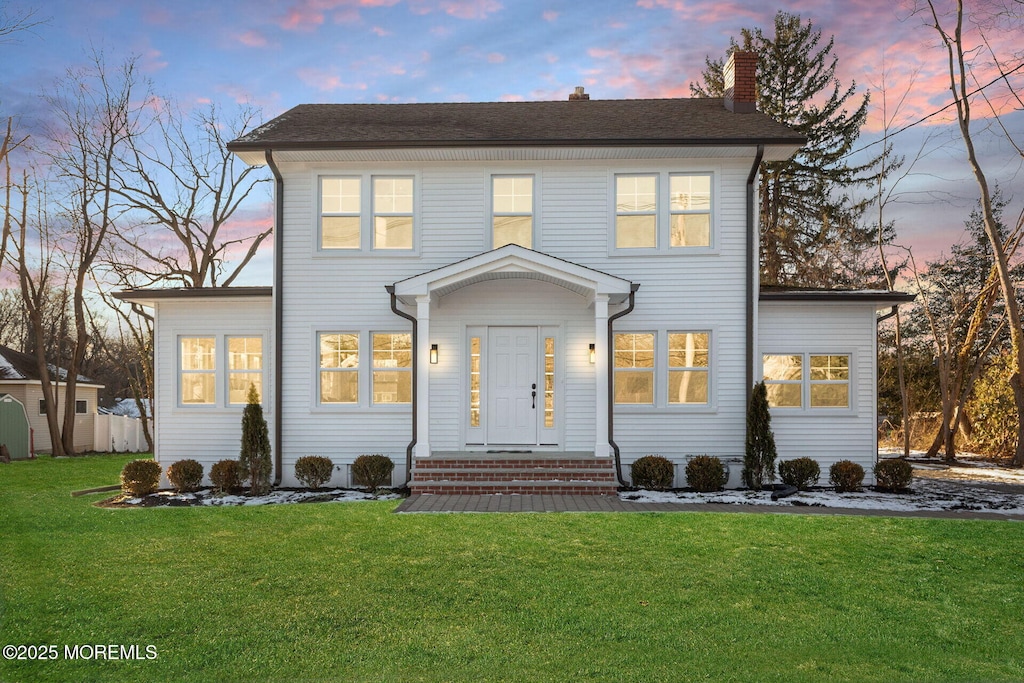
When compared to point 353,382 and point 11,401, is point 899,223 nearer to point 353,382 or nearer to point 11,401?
point 353,382

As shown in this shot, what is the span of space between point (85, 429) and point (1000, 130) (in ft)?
99.0

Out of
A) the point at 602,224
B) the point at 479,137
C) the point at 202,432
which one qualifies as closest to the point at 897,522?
the point at 602,224

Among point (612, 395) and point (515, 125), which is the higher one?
point (515, 125)

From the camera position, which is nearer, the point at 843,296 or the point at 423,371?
the point at 423,371

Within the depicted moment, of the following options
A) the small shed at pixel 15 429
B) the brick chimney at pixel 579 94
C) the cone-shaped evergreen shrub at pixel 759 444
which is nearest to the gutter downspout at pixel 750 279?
the cone-shaped evergreen shrub at pixel 759 444

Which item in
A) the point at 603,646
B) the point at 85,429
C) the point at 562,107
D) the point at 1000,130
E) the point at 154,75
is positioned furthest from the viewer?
the point at 85,429

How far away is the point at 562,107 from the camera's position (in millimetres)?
14477

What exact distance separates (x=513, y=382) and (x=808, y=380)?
518cm

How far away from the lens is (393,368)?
40.8ft

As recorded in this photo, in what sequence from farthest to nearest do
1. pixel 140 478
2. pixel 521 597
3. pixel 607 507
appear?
pixel 140 478 → pixel 607 507 → pixel 521 597

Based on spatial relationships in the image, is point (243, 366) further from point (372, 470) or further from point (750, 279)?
point (750, 279)

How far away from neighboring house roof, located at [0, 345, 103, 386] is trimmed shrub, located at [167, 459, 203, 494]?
623 inches

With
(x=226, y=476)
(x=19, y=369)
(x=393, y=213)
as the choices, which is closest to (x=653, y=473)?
(x=393, y=213)

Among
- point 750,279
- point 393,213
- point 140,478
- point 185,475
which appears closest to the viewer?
point 140,478
